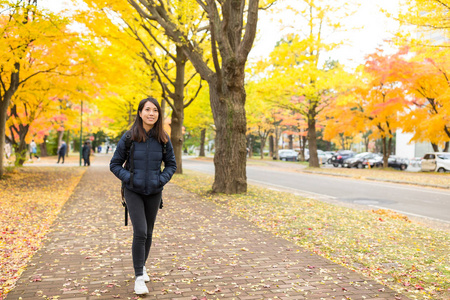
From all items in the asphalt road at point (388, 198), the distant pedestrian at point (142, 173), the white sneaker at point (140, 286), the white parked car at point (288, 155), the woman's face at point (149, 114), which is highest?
the woman's face at point (149, 114)

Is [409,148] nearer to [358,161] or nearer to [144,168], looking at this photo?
[358,161]

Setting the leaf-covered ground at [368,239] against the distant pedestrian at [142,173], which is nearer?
the distant pedestrian at [142,173]

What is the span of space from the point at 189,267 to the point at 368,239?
10.5 ft

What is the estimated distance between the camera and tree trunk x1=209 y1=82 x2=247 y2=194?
11.2 m

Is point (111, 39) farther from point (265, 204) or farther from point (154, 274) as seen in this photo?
point (154, 274)

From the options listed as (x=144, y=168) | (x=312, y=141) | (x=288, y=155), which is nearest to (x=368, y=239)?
(x=144, y=168)

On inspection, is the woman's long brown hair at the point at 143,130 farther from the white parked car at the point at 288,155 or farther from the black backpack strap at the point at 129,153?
the white parked car at the point at 288,155

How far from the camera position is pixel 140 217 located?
3.90 metres

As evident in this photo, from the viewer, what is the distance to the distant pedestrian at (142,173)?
12.7ft

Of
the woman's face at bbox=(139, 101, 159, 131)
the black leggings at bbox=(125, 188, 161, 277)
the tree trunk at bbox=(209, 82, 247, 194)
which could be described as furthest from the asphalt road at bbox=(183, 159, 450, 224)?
the woman's face at bbox=(139, 101, 159, 131)

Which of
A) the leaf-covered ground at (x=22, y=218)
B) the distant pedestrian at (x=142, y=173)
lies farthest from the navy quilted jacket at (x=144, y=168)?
the leaf-covered ground at (x=22, y=218)

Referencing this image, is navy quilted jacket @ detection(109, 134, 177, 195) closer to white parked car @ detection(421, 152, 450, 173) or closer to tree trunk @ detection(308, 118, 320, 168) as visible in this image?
tree trunk @ detection(308, 118, 320, 168)

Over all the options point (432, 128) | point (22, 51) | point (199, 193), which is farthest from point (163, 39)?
point (432, 128)

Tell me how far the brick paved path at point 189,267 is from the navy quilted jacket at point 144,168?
1.07 meters
